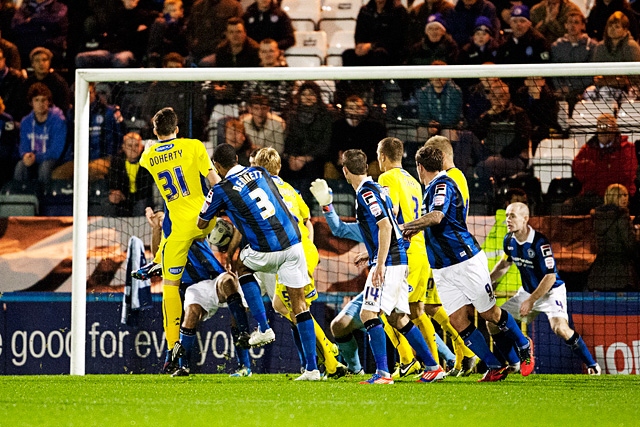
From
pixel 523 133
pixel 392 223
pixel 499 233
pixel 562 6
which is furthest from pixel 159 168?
pixel 562 6

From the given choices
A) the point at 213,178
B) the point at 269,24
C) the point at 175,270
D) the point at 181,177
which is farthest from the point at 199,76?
the point at 269,24

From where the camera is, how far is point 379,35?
1240 cm

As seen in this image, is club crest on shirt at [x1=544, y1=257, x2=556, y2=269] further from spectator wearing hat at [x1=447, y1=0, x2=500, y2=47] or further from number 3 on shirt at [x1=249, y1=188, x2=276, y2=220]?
spectator wearing hat at [x1=447, y1=0, x2=500, y2=47]

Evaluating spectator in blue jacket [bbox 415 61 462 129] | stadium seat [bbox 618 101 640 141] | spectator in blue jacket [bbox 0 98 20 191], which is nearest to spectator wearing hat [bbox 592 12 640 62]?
stadium seat [bbox 618 101 640 141]

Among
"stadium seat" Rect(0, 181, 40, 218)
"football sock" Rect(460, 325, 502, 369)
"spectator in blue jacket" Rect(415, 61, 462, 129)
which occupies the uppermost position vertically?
"spectator in blue jacket" Rect(415, 61, 462, 129)

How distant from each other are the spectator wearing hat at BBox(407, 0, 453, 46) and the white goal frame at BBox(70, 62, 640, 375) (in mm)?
3765

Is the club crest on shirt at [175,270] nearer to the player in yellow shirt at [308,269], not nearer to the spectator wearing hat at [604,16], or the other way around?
the player in yellow shirt at [308,269]

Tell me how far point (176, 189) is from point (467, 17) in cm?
595

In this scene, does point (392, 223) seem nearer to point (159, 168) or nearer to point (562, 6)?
point (159, 168)

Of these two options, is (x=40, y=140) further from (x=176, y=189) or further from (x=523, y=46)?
(x=523, y=46)

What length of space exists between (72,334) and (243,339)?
2.03m

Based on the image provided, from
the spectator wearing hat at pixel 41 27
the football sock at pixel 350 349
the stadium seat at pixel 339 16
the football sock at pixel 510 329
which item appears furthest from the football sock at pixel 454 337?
the spectator wearing hat at pixel 41 27

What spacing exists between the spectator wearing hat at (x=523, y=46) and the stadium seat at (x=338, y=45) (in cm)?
201

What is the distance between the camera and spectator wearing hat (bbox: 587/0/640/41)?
39.9ft
